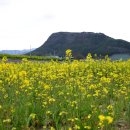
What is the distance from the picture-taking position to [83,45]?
291ft

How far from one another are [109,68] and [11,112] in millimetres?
7523

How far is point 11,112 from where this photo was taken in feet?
20.4

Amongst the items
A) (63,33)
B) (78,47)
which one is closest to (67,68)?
(78,47)

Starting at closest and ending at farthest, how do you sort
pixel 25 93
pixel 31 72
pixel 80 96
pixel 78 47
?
pixel 80 96 → pixel 25 93 → pixel 31 72 → pixel 78 47

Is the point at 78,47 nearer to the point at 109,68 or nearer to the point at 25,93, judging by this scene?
the point at 109,68

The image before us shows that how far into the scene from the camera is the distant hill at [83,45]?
252 feet

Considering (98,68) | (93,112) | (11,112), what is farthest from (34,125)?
(98,68)

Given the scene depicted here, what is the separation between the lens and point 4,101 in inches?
281

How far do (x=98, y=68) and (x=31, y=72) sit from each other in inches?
116

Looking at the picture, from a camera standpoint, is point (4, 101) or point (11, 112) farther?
point (4, 101)

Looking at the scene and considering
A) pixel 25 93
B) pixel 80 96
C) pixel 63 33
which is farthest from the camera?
pixel 63 33

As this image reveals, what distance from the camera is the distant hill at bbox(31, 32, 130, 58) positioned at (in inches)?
3019

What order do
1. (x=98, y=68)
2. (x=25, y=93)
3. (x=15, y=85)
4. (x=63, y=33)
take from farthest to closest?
(x=63, y=33) < (x=98, y=68) < (x=15, y=85) < (x=25, y=93)

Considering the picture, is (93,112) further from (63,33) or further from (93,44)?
(63,33)
